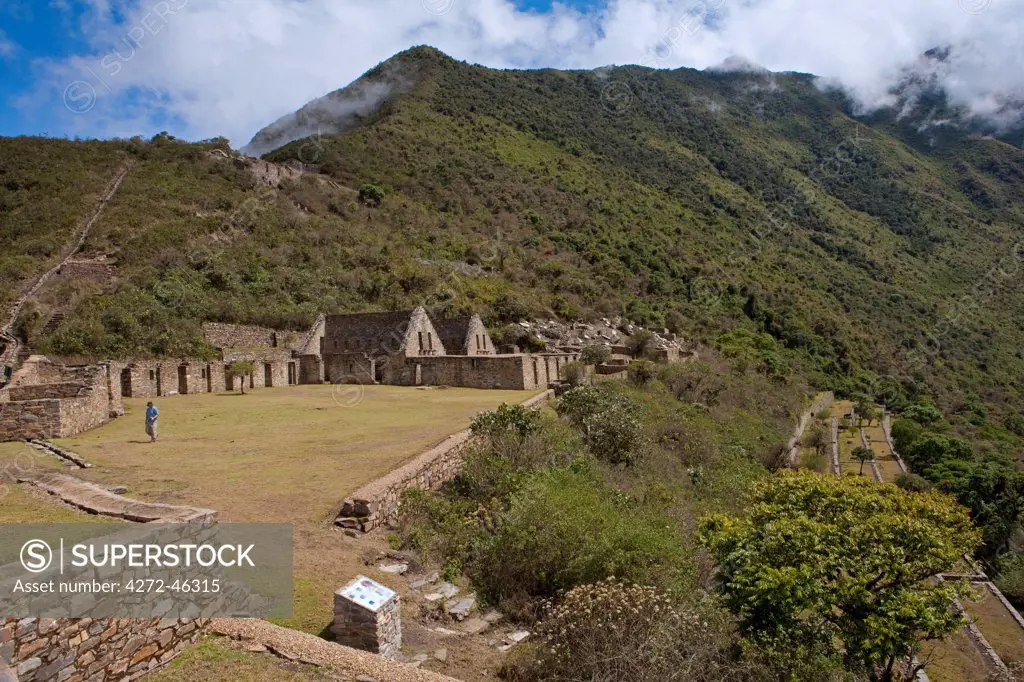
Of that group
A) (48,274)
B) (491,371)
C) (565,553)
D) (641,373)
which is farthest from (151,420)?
(48,274)

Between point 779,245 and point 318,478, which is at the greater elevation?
point 779,245

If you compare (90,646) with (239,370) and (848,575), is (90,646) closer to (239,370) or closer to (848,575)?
(848,575)

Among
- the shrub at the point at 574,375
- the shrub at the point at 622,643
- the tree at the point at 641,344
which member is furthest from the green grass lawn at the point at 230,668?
the tree at the point at 641,344

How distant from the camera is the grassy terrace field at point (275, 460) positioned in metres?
6.39

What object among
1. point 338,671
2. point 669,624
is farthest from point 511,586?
point 338,671

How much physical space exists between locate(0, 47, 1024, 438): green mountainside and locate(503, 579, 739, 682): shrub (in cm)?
2123

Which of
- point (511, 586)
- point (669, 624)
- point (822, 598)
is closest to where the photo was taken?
point (669, 624)

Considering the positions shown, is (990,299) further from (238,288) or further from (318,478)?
(318,478)

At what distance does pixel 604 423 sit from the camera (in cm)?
1453

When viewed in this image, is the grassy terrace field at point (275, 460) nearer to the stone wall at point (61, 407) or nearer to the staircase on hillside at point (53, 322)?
the stone wall at point (61, 407)

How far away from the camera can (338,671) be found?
417cm

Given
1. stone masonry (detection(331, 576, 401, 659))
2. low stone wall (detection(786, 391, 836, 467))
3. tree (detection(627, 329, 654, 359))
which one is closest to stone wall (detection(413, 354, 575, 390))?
tree (detection(627, 329, 654, 359))

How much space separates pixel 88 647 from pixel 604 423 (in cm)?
1187

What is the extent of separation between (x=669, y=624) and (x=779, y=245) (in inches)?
3140
